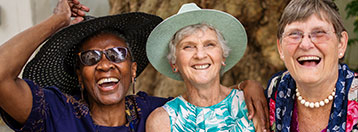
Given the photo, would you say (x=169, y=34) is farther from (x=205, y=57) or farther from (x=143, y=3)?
(x=143, y=3)

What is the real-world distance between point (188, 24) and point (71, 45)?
2.71ft

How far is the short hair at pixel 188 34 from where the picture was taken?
265cm

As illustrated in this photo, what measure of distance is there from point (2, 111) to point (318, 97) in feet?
5.94

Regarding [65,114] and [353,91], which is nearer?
[353,91]

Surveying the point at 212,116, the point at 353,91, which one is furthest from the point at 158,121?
the point at 353,91

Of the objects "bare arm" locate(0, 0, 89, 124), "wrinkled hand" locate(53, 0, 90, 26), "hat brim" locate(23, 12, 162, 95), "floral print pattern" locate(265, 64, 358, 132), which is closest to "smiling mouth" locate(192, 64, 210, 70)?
"floral print pattern" locate(265, 64, 358, 132)

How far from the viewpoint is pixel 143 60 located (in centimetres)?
322

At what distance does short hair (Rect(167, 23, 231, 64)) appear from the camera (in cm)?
265

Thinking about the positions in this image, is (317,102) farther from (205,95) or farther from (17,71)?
(17,71)

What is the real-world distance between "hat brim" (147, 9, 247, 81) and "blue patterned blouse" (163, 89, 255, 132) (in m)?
0.37

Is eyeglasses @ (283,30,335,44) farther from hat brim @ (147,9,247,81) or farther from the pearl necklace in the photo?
hat brim @ (147,9,247,81)

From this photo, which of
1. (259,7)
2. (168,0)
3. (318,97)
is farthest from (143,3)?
(318,97)

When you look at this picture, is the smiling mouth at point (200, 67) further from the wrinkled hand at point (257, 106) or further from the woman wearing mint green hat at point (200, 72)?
the wrinkled hand at point (257, 106)

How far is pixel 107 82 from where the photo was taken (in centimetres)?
264
